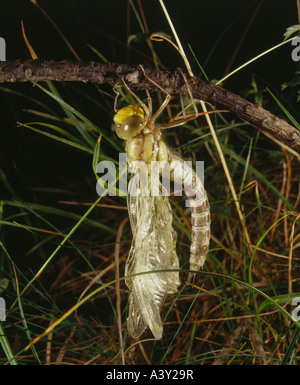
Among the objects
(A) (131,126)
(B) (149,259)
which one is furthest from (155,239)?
(A) (131,126)

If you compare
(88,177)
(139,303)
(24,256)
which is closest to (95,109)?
(88,177)

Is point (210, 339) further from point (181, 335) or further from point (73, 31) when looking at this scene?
point (73, 31)

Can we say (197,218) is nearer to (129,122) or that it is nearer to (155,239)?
(155,239)

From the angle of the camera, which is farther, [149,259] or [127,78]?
[149,259]
